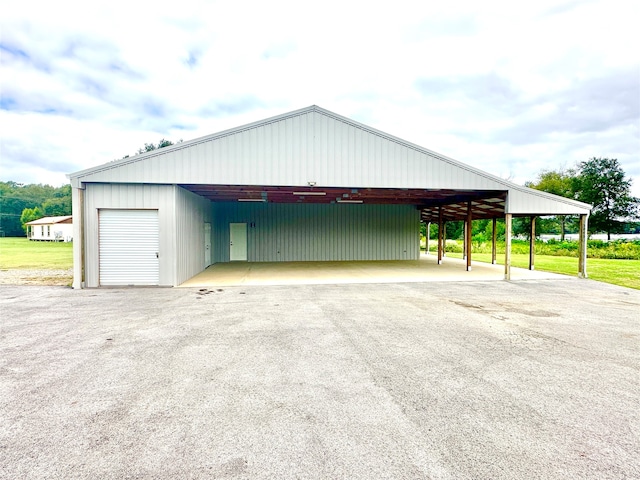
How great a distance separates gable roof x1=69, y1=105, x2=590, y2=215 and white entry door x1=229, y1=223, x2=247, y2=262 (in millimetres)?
6713

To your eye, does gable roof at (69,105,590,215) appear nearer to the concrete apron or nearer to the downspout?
the downspout

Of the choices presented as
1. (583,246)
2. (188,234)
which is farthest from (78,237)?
(583,246)

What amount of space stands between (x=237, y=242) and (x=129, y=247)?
6941 millimetres

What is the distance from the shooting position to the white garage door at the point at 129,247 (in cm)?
885

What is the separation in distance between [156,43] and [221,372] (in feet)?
52.6

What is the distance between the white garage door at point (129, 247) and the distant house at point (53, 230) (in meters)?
34.9

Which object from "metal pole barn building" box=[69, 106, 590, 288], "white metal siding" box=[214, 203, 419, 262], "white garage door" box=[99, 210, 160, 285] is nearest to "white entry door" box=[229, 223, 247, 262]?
"white metal siding" box=[214, 203, 419, 262]

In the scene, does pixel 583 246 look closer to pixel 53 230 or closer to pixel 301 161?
pixel 301 161

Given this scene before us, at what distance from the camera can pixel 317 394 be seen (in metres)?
2.91

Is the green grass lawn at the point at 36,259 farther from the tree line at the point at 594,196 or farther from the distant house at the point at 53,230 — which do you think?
the tree line at the point at 594,196

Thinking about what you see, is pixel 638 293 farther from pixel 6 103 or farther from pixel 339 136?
pixel 6 103

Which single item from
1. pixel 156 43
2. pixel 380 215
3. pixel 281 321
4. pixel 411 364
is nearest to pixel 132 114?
pixel 156 43

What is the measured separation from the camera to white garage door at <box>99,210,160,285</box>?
29.0 ft

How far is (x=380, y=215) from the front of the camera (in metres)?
16.7
